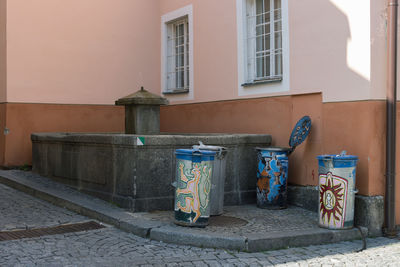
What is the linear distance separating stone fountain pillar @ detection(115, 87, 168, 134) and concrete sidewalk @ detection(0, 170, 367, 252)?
1.78m

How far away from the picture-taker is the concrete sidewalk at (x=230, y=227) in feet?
18.2

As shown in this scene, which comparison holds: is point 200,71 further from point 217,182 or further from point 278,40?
point 217,182

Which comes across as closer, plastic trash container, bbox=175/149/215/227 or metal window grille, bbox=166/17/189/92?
plastic trash container, bbox=175/149/215/227

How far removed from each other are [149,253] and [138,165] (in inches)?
70.5

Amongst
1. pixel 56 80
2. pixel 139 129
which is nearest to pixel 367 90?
pixel 139 129

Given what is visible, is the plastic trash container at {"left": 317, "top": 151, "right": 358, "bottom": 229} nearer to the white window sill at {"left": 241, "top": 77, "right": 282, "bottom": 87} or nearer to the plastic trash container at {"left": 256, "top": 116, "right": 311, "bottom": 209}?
the plastic trash container at {"left": 256, "top": 116, "right": 311, "bottom": 209}

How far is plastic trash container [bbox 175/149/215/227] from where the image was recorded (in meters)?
5.81

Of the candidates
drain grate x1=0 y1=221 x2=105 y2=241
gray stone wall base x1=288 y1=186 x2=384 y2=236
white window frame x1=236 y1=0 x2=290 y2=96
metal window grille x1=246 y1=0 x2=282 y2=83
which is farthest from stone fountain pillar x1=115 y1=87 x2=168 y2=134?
gray stone wall base x1=288 y1=186 x2=384 y2=236

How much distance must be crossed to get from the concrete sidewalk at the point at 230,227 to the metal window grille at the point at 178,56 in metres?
4.56

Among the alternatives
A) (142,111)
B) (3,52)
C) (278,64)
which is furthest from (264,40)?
(3,52)

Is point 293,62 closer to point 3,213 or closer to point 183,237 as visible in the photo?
point 183,237

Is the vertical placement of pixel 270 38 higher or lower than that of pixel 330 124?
higher

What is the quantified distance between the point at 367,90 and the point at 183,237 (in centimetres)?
330

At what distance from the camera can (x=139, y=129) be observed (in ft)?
29.5
